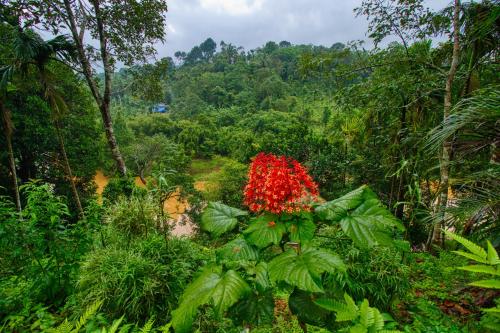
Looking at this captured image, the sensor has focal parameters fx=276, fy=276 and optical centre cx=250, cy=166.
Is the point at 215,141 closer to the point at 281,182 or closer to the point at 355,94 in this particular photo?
the point at 355,94

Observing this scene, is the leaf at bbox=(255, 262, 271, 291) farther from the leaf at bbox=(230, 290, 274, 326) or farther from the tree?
the tree

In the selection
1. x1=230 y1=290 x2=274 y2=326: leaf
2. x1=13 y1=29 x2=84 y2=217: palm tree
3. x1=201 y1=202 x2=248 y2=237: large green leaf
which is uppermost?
x1=13 y1=29 x2=84 y2=217: palm tree

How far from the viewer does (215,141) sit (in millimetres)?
23422

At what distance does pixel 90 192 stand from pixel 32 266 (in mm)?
9850

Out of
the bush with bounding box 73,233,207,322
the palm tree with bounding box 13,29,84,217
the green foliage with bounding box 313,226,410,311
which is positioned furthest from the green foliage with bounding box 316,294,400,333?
the palm tree with bounding box 13,29,84,217

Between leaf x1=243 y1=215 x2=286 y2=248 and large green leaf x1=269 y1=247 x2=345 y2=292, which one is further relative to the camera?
leaf x1=243 y1=215 x2=286 y2=248

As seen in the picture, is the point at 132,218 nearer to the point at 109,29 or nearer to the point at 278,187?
the point at 278,187

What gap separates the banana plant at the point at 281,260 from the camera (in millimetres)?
1040

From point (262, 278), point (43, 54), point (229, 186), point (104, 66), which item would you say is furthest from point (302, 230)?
point (229, 186)

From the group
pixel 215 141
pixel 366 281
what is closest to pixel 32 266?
pixel 366 281

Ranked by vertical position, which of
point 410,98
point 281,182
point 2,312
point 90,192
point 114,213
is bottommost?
point 90,192

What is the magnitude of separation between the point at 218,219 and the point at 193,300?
0.42m

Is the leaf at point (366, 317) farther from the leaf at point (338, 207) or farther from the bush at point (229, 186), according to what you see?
the bush at point (229, 186)

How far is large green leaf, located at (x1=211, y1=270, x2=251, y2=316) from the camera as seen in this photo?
39.3 inches
